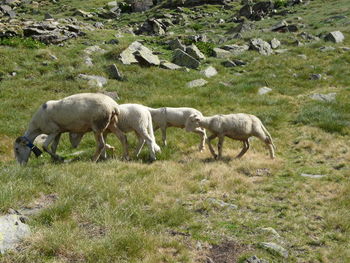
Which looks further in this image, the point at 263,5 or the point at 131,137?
the point at 263,5

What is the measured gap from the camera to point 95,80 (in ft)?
61.3

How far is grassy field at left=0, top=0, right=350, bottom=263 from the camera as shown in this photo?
6137 mm

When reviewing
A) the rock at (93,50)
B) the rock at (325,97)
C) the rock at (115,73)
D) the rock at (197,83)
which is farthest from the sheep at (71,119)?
the rock at (93,50)

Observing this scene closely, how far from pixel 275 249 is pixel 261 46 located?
2215 centimetres

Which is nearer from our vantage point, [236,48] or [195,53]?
[195,53]

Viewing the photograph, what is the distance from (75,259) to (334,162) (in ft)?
27.9

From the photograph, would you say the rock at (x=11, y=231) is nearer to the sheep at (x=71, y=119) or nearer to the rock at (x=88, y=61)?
the sheep at (x=71, y=119)

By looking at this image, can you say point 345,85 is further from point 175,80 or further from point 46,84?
point 46,84

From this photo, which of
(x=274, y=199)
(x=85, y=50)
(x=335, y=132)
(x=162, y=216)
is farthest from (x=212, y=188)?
(x=85, y=50)

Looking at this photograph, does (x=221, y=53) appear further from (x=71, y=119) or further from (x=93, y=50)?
(x=71, y=119)

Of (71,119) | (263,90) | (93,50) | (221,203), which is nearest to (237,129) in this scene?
(221,203)

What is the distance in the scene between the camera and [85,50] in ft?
77.7

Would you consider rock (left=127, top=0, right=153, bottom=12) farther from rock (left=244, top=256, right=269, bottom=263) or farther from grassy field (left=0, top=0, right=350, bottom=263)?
rock (left=244, top=256, right=269, bottom=263)

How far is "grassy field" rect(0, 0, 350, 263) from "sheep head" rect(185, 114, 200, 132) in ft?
2.80
